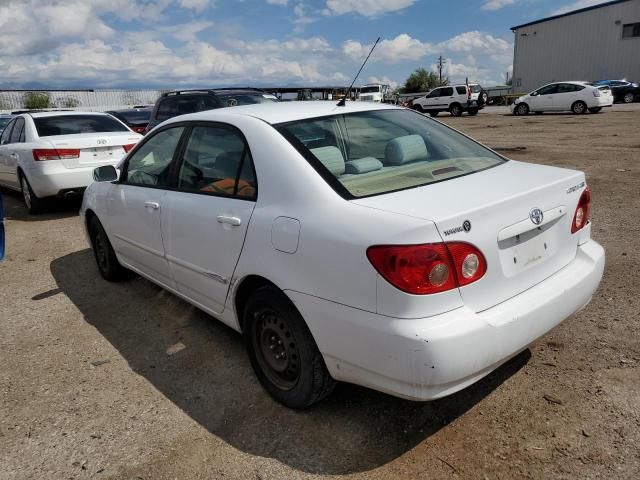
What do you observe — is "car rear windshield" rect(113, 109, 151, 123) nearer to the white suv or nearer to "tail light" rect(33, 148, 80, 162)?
"tail light" rect(33, 148, 80, 162)

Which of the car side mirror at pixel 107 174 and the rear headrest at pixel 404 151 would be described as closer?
the rear headrest at pixel 404 151

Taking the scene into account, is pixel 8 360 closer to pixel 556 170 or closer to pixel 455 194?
pixel 455 194

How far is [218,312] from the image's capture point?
325cm

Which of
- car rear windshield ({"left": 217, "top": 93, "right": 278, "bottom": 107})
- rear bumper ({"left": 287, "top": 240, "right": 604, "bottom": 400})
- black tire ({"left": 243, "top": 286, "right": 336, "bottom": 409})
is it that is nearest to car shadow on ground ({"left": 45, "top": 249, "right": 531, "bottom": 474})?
black tire ({"left": 243, "top": 286, "right": 336, "bottom": 409})

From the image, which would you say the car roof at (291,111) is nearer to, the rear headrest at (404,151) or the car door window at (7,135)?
the rear headrest at (404,151)

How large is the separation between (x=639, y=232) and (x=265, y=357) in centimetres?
439

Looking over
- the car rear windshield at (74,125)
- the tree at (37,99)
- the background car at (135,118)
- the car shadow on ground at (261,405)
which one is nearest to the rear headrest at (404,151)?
the car shadow on ground at (261,405)

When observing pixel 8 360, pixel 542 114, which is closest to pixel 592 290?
pixel 8 360

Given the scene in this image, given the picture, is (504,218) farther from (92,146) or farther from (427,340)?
(92,146)

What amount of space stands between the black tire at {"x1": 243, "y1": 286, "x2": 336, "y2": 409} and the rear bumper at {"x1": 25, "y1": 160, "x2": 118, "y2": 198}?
5.86 m

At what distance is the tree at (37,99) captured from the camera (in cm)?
4228

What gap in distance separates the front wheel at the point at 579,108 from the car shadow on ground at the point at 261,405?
24.1 meters

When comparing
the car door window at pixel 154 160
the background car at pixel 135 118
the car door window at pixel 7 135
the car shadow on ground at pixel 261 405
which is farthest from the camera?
the background car at pixel 135 118

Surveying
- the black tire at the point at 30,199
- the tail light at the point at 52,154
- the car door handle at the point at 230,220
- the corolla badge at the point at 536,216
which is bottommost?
the black tire at the point at 30,199
